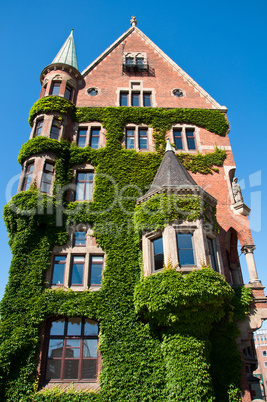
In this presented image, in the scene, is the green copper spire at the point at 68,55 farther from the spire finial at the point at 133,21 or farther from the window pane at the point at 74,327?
the window pane at the point at 74,327

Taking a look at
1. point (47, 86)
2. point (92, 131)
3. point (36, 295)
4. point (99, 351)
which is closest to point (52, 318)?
point (36, 295)

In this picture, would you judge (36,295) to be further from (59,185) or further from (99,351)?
(59,185)

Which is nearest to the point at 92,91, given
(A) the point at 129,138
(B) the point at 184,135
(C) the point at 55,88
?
(C) the point at 55,88

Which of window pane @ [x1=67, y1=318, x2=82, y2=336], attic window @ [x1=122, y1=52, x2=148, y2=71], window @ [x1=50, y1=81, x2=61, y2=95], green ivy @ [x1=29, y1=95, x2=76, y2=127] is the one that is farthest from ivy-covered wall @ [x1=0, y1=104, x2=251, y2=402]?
attic window @ [x1=122, y1=52, x2=148, y2=71]

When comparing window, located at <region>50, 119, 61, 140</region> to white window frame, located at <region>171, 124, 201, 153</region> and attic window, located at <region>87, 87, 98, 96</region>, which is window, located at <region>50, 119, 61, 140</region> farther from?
white window frame, located at <region>171, 124, 201, 153</region>

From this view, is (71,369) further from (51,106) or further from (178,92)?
(178,92)

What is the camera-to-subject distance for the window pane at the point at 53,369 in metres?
15.8

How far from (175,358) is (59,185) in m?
12.1

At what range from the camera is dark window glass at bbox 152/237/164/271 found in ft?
55.7

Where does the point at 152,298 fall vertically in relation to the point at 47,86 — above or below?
below

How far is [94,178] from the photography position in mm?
21812

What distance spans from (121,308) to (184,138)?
44.5 ft

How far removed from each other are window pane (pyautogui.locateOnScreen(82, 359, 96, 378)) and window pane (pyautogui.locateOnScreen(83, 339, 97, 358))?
27cm

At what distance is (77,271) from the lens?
60.7ft
